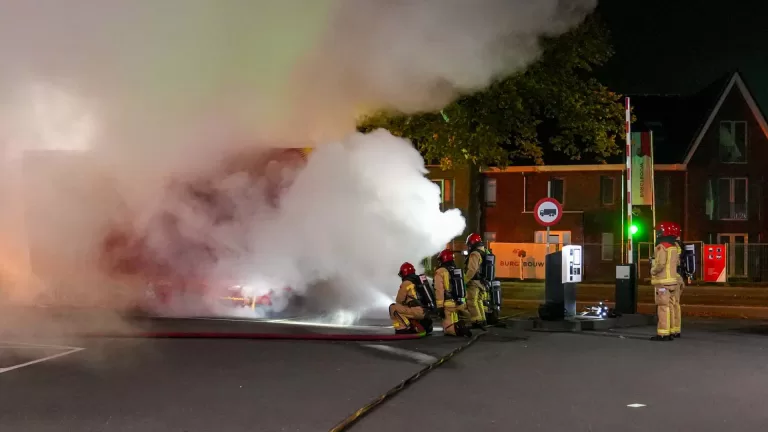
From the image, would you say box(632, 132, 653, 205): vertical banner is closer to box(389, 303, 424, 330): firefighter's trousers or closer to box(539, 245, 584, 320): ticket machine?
box(539, 245, 584, 320): ticket machine

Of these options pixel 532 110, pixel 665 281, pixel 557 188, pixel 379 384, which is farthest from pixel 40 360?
pixel 557 188

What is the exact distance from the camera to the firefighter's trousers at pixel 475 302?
→ 39.9ft

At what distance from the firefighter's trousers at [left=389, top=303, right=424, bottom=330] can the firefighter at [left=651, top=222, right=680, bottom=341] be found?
3617 millimetres

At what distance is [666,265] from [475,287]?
304 cm

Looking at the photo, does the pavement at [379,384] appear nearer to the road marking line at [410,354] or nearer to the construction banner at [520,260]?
the road marking line at [410,354]

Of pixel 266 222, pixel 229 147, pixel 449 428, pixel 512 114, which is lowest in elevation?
pixel 449 428

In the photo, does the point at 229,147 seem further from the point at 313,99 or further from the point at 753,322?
the point at 753,322

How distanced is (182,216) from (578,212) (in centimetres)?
2391

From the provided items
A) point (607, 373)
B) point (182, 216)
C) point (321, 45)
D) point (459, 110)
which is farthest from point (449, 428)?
point (459, 110)

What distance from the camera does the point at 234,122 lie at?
12.1m

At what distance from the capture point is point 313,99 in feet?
40.1

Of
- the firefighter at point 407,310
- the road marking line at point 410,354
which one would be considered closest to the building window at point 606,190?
the firefighter at point 407,310

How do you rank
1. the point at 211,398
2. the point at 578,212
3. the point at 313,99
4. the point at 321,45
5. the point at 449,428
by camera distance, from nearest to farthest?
the point at 449,428, the point at 211,398, the point at 321,45, the point at 313,99, the point at 578,212

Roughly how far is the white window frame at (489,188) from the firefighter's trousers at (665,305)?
24.2 meters
